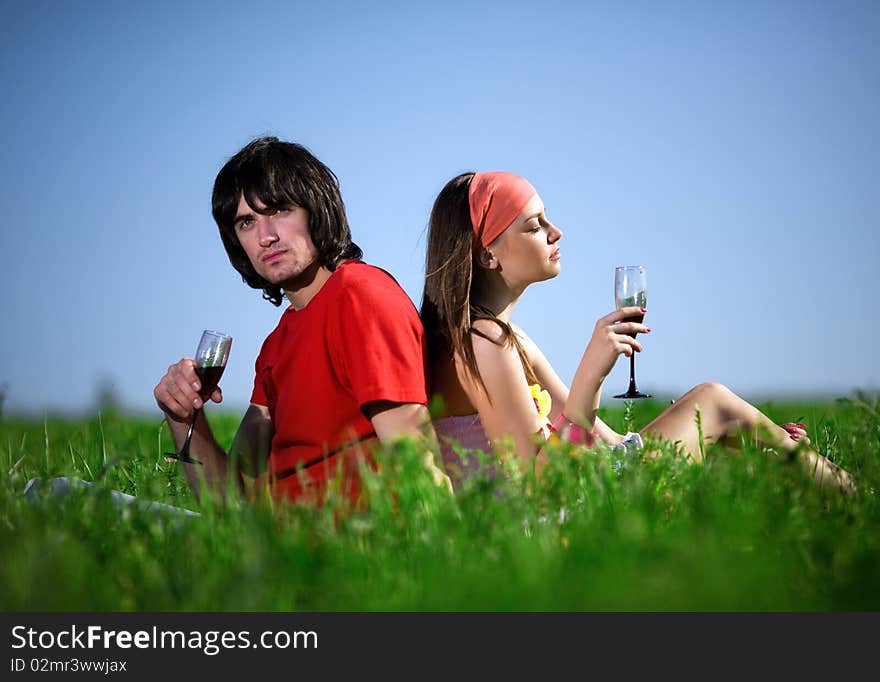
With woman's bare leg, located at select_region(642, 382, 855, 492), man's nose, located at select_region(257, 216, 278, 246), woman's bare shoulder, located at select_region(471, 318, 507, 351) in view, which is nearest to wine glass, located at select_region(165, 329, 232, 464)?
man's nose, located at select_region(257, 216, 278, 246)

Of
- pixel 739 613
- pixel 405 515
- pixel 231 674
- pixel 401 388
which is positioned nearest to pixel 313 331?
pixel 401 388

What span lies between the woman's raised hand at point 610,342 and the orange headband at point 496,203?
0.65 metres

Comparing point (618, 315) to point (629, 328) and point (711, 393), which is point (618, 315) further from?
point (711, 393)

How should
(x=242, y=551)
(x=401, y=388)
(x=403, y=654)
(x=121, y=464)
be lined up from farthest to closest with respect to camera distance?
(x=121, y=464)
(x=401, y=388)
(x=242, y=551)
(x=403, y=654)

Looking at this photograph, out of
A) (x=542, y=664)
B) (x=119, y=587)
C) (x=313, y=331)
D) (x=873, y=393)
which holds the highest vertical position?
(x=313, y=331)

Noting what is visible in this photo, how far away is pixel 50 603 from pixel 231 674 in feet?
1.81

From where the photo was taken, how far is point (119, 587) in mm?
2430

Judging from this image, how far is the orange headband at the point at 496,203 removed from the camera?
4.02 metres

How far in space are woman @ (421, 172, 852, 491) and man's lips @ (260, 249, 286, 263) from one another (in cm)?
72

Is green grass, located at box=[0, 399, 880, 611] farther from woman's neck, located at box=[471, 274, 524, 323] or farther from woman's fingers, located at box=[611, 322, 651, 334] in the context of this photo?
woman's neck, located at box=[471, 274, 524, 323]

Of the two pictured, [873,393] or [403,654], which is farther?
[873,393]

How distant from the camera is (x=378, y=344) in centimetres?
333

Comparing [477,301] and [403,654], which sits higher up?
[477,301]

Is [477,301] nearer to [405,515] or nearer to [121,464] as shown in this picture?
[405,515]
